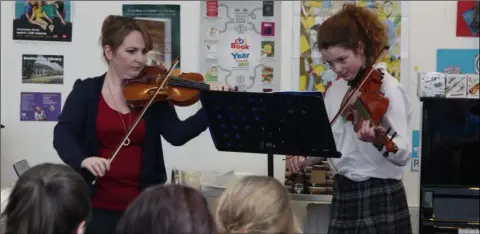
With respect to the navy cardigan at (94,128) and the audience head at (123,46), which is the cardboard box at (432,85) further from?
the audience head at (123,46)

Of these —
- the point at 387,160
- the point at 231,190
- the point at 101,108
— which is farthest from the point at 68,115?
the point at 387,160

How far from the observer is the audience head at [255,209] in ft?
5.23

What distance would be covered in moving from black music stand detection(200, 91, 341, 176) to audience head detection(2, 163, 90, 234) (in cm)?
78

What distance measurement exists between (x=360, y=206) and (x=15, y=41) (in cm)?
207

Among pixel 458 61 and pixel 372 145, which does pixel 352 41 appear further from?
pixel 458 61

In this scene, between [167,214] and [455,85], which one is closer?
[167,214]

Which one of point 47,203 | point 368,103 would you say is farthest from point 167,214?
point 368,103

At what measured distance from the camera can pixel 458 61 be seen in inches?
132

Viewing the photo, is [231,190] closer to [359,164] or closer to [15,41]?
[359,164]

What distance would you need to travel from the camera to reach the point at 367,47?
2393mm

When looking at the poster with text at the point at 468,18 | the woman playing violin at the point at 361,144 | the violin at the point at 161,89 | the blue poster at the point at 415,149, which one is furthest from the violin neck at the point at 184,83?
the poster with text at the point at 468,18

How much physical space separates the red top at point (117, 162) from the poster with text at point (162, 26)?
102cm

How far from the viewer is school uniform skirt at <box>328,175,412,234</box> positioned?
7.99 ft

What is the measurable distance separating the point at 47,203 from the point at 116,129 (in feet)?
3.35
